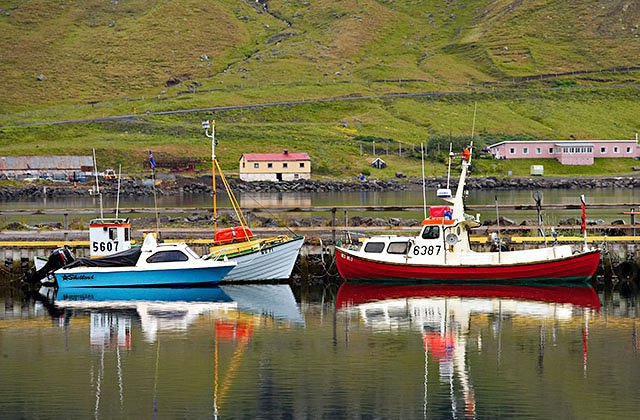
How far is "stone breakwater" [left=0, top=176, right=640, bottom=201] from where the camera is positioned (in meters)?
131

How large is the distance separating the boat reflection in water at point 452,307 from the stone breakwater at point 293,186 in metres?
84.1

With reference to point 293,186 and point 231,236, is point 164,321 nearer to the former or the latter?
point 231,236

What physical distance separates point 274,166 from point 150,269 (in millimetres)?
98964

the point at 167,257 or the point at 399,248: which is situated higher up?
the point at 399,248

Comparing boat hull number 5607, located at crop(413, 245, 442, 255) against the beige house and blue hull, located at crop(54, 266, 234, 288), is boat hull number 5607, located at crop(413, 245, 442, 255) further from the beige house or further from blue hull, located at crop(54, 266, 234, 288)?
the beige house

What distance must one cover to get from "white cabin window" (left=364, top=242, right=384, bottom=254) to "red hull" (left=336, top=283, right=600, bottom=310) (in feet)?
4.60

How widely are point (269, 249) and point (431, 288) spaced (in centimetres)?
665

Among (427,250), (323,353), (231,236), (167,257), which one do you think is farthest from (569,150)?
(323,353)

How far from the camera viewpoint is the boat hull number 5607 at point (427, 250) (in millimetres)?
46281

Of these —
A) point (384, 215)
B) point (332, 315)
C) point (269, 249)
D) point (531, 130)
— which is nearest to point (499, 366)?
point (332, 315)

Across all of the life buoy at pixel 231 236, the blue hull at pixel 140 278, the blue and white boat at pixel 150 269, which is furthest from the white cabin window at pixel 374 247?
the blue hull at pixel 140 278

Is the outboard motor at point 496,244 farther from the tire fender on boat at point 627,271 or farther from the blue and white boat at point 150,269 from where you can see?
the blue and white boat at point 150,269

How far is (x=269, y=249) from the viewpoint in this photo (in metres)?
47.1

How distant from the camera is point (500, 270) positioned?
46.0m
